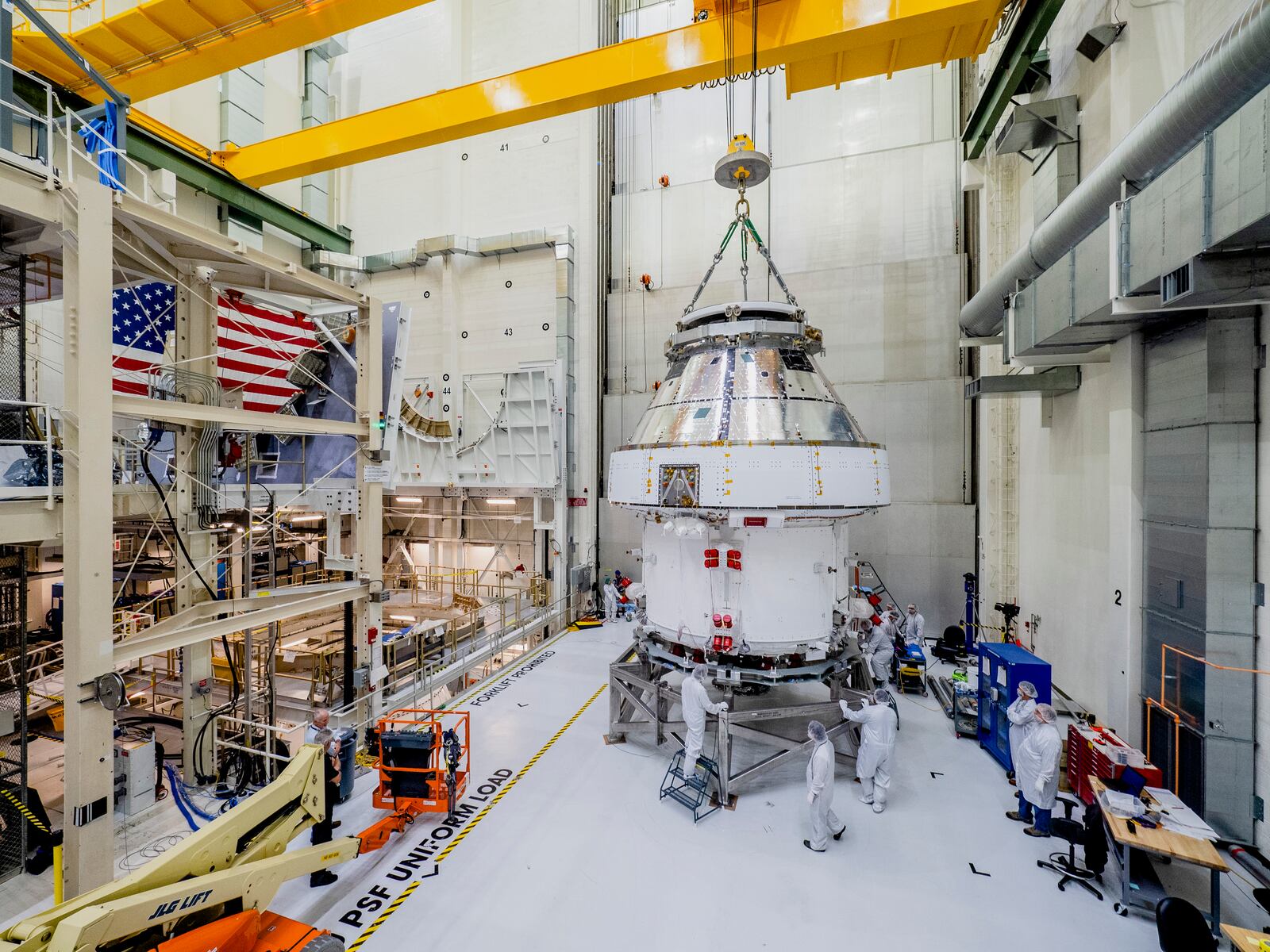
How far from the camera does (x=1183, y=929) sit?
3.97 meters

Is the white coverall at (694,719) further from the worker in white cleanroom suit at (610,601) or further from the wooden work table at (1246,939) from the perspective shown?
the worker in white cleanroom suit at (610,601)

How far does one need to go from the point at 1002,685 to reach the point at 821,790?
3.46 metres

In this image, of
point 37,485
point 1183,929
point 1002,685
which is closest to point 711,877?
point 1183,929

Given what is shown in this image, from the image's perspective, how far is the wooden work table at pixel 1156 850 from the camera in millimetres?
4445

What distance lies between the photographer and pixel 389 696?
905 centimetres

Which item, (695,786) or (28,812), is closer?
(28,812)

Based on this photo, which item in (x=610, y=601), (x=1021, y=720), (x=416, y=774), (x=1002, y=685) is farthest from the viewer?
(x=610, y=601)

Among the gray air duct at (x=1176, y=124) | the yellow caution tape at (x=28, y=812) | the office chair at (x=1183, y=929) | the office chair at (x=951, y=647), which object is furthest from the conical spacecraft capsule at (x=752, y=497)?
the yellow caution tape at (x=28, y=812)

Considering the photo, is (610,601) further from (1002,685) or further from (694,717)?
(1002,685)

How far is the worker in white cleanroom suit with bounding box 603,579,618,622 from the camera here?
1463 cm

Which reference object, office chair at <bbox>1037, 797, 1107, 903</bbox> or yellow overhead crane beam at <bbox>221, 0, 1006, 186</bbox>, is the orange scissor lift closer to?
office chair at <bbox>1037, 797, 1107, 903</bbox>

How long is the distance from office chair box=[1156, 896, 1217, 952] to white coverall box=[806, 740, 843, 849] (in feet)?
8.17

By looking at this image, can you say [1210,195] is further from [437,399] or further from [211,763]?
[437,399]

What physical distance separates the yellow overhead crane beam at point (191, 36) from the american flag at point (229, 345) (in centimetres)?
361
